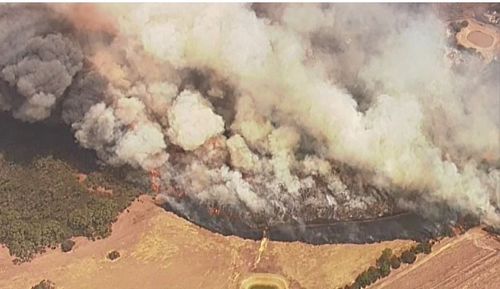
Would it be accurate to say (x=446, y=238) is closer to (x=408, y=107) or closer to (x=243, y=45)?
(x=408, y=107)

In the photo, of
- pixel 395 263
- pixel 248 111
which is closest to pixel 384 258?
pixel 395 263

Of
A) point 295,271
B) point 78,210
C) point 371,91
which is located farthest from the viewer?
point 371,91

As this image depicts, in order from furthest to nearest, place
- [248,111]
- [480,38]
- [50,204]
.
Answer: [480,38] < [248,111] < [50,204]

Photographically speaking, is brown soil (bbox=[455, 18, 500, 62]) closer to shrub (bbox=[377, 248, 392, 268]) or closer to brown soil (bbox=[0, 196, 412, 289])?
shrub (bbox=[377, 248, 392, 268])

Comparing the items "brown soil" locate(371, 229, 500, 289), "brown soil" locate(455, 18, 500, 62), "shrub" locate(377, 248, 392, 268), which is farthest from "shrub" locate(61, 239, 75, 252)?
"brown soil" locate(455, 18, 500, 62)

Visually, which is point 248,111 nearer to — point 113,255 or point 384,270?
point 113,255

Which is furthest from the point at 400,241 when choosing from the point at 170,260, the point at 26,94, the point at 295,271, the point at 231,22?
the point at 26,94

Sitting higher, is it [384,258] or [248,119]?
[248,119]

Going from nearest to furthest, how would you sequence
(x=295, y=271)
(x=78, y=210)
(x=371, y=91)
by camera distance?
(x=295, y=271) < (x=78, y=210) < (x=371, y=91)
